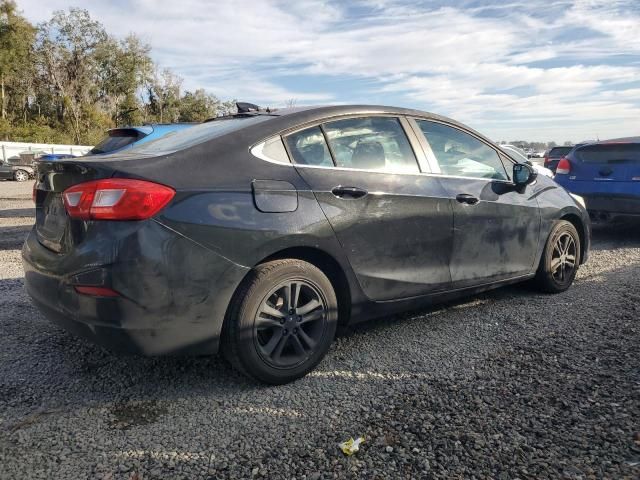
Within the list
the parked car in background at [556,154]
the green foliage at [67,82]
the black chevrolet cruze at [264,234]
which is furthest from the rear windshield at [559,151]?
the green foliage at [67,82]

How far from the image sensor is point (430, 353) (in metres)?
3.44

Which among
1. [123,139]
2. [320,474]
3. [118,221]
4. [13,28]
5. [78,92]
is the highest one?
[13,28]

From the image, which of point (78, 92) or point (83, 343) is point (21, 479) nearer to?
point (83, 343)

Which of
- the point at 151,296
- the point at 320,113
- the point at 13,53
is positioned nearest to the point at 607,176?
the point at 320,113

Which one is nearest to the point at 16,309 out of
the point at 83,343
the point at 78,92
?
the point at 83,343

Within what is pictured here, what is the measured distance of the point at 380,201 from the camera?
331 centimetres

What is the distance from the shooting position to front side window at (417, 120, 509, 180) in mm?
3859

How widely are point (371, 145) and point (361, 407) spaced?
170cm

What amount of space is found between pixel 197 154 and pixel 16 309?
2549mm

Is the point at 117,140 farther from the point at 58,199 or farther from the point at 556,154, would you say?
the point at 556,154

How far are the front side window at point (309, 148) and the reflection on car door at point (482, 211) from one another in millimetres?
921

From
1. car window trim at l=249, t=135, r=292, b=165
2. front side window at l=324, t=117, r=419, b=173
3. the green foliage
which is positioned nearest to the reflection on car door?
front side window at l=324, t=117, r=419, b=173

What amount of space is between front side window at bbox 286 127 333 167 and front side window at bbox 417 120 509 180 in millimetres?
942

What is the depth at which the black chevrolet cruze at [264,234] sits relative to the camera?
8.30ft
